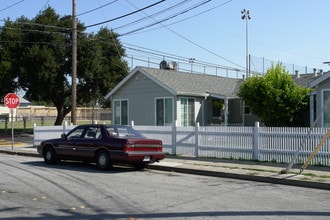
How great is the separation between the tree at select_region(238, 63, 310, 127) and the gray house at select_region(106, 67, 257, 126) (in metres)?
3.59

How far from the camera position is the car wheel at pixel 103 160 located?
14109 millimetres

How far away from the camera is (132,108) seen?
26.9 m

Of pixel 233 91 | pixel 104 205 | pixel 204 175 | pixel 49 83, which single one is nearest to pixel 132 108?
pixel 233 91

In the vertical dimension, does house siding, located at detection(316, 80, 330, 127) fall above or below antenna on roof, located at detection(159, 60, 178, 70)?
below

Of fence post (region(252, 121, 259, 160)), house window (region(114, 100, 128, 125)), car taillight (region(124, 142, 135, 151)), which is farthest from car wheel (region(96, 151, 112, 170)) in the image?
house window (region(114, 100, 128, 125))

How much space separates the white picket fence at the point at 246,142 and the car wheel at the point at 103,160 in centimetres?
424

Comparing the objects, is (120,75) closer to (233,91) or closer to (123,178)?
(233,91)

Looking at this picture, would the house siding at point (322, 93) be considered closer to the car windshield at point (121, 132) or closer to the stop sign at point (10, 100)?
the car windshield at point (121, 132)

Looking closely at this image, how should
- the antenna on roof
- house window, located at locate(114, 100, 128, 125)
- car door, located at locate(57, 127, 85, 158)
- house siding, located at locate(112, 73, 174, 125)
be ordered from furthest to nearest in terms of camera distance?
the antenna on roof
house window, located at locate(114, 100, 128, 125)
house siding, located at locate(112, 73, 174, 125)
car door, located at locate(57, 127, 85, 158)

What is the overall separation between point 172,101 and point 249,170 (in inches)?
464

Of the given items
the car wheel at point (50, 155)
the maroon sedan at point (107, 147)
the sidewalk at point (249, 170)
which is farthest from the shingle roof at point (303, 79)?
the car wheel at point (50, 155)

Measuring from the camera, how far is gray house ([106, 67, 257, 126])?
82.5 feet

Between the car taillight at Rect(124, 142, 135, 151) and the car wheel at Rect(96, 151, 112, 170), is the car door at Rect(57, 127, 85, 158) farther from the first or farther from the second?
the car taillight at Rect(124, 142, 135, 151)

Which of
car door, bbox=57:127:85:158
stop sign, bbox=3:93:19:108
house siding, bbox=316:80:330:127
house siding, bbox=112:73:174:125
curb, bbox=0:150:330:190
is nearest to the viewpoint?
curb, bbox=0:150:330:190
